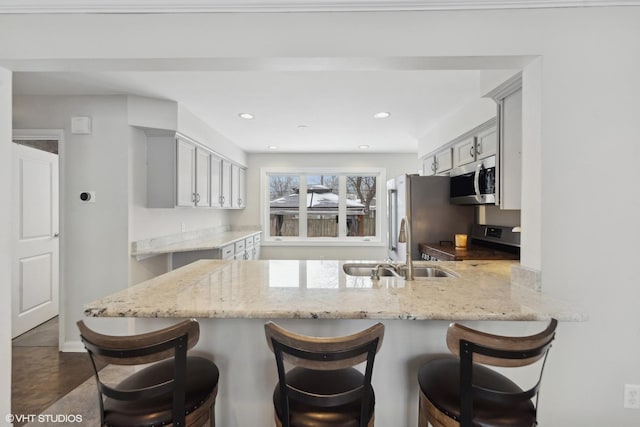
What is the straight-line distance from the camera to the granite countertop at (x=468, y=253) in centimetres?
262

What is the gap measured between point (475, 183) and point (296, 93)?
1.78 metres

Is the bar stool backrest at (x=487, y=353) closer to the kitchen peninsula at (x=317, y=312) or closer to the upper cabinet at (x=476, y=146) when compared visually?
the kitchen peninsula at (x=317, y=312)

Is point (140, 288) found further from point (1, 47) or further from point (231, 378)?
point (1, 47)

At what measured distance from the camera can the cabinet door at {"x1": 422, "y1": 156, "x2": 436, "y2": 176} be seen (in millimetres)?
3811

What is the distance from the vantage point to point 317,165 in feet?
18.0

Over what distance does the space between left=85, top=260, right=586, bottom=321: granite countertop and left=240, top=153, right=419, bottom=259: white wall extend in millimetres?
3727

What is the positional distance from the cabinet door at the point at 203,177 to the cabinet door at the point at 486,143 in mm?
2960

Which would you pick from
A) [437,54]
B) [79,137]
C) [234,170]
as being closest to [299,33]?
[437,54]

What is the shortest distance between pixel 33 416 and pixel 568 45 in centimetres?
379

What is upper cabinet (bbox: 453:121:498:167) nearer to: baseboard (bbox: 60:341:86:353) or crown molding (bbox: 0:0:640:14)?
crown molding (bbox: 0:0:640:14)

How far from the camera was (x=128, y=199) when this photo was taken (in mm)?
2773

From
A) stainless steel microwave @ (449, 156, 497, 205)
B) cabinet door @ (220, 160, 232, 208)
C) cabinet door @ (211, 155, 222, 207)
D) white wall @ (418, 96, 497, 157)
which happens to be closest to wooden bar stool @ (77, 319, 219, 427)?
stainless steel microwave @ (449, 156, 497, 205)

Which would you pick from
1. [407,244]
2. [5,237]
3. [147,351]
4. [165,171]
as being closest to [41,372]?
[5,237]

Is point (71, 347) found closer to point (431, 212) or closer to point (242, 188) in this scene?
point (242, 188)
